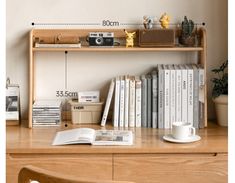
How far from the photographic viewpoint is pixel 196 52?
9.79 ft

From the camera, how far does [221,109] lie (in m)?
2.87

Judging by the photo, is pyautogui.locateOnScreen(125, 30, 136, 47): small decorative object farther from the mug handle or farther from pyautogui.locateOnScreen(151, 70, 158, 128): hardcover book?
the mug handle

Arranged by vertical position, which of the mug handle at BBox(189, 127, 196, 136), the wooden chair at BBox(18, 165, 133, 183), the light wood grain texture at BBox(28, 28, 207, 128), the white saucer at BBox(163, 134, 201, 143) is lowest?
the wooden chair at BBox(18, 165, 133, 183)

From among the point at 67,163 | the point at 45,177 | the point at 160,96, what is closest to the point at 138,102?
the point at 160,96

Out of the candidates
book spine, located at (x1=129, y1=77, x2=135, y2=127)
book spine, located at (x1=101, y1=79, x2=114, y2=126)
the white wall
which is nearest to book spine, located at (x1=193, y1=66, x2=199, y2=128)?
the white wall

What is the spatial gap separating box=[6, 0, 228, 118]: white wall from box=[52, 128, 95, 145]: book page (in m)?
0.37

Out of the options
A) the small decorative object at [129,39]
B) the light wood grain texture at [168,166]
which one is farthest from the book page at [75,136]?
the small decorative object at [129,39]

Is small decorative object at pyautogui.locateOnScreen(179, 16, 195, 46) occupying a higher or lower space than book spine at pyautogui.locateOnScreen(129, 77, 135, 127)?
higher

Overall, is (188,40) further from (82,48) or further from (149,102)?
(82,48)

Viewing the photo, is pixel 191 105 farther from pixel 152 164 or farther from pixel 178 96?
pixel 152 164

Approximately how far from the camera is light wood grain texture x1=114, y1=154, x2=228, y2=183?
2.48 meters

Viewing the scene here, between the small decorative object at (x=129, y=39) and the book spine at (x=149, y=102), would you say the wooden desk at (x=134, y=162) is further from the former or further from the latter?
the small decorative object at (x=129, y=39)

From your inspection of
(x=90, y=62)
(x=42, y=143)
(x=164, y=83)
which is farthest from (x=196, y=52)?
(x=42, y=143)

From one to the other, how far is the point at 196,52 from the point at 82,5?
0.66 m
